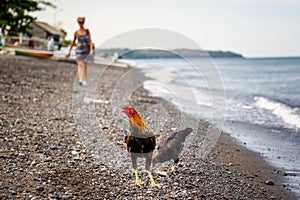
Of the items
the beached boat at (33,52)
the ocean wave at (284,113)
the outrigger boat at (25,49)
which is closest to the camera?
the ocean wave at (284,113)

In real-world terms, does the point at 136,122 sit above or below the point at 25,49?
below

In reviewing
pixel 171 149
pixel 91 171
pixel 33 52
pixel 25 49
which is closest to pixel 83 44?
pixel 91 171

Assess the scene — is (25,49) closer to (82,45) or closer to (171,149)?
(82,45)

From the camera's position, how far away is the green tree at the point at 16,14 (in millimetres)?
37781

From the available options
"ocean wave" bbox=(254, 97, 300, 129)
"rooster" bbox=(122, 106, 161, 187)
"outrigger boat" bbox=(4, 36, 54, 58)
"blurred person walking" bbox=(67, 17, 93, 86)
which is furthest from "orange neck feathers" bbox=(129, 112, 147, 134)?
"outrigger boat" bbox=(4, 36, 54, 58)

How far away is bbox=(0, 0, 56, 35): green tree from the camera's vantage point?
37781 millimetres

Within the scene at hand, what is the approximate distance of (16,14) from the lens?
39.4 m

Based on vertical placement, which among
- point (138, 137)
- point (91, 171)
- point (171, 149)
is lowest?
point (91, 171)

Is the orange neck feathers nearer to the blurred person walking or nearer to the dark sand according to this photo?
the dark sand

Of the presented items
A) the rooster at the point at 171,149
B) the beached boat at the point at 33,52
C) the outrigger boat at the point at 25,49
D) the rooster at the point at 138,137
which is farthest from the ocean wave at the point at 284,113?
the outrigger boat at the point at 25,49

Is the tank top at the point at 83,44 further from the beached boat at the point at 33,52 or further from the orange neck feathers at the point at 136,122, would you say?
the beached boat at the point at 33,52

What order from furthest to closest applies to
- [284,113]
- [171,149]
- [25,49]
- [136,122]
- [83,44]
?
1. [25,49]
2. [284,113]
3. [83,44]
4. [171,149]
5. [136,122]

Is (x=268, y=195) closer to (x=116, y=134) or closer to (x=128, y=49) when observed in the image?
(x=128, y=49)

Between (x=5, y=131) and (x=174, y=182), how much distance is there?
4.09 metres
